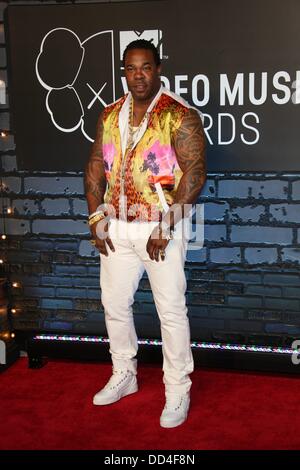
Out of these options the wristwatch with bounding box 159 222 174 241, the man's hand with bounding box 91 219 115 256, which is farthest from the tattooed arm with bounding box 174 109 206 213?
the man's hand with bounding box 91 219 115 256

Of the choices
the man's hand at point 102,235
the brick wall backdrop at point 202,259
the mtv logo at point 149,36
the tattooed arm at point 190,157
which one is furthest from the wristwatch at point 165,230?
the mtv logo at point 149,36

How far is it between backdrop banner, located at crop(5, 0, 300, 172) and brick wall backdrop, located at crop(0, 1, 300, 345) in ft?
0.37

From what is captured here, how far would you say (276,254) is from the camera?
10.3ft

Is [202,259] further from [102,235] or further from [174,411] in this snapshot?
[174,411]

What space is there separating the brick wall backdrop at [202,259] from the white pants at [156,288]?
56cm

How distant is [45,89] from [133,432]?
1839mm

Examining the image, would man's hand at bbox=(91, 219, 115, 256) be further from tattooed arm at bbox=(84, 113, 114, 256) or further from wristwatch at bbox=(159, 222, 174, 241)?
wristwatch at bbox=(159, 222, 174, 241)

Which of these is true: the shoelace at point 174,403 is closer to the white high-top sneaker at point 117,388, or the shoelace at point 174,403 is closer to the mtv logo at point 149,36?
the white high-top sneaker at point 117,388

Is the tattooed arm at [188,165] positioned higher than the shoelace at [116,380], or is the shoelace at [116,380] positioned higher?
the tattooed arm at [188,165]

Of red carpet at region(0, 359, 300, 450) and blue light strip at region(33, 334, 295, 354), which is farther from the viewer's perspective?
blue light strip at region(33, 334, 295, 354)

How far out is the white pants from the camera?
260 cm

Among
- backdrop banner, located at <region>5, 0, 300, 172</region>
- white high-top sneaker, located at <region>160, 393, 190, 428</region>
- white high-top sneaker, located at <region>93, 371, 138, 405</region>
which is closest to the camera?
white high-top sneaker, located at <region>160, 393, 190, 428</region>

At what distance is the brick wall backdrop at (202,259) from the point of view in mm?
3113
